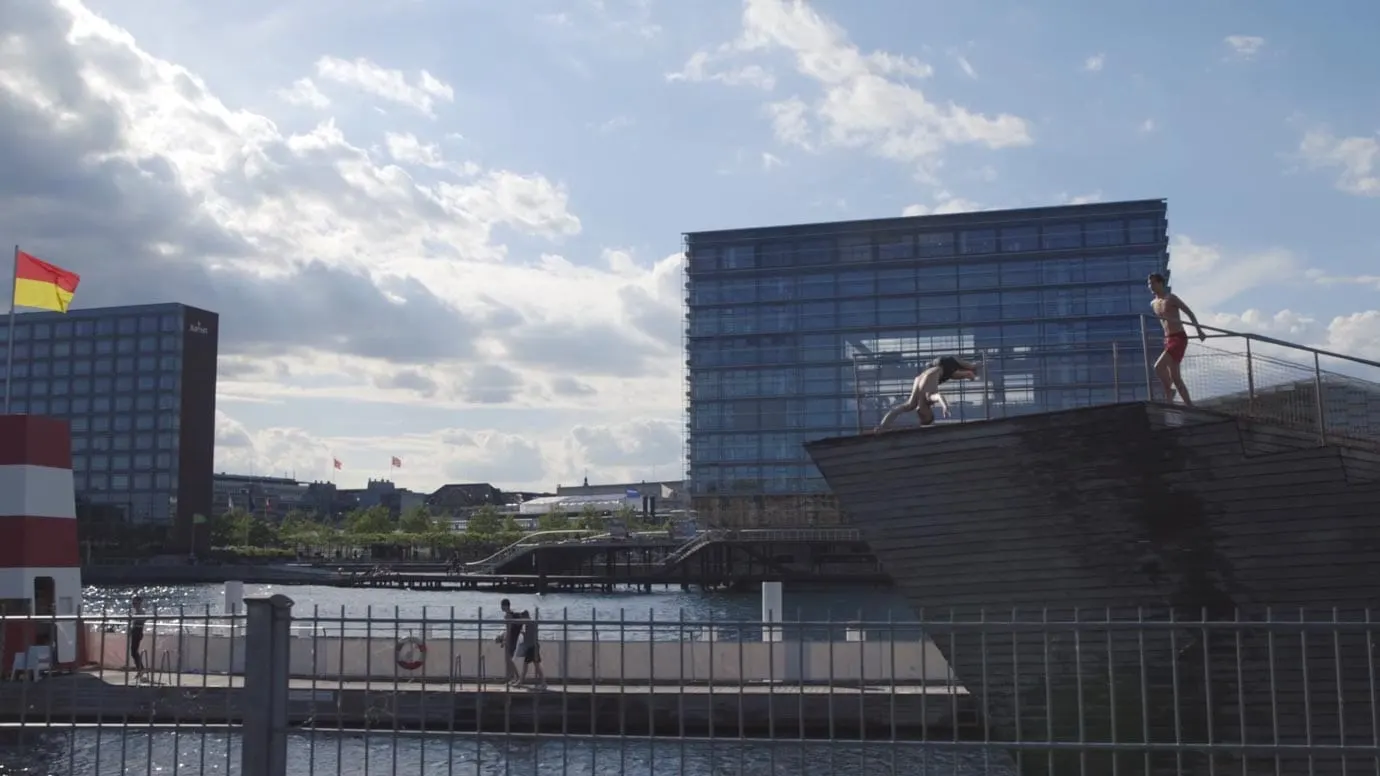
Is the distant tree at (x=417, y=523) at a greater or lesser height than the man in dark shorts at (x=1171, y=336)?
lesser

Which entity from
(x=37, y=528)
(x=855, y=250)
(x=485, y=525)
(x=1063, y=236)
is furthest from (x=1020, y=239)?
(x=37, y=528)

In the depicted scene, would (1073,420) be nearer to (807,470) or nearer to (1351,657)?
(1351,657)

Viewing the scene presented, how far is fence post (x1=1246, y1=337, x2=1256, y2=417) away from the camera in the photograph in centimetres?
1333

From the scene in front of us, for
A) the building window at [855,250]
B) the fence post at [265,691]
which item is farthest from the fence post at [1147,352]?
the building window at [855,250]

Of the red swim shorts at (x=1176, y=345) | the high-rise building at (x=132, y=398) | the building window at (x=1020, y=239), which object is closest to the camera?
the red swim shorts at (x=1176, y=345)

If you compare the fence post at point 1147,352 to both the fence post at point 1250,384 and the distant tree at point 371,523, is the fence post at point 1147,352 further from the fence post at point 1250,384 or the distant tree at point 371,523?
the distant tree at point 371,523

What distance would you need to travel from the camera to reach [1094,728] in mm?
13773

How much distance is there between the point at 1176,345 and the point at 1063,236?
79.6 meters

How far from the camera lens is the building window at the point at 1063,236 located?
292 feet

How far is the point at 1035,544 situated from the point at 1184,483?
1.67m

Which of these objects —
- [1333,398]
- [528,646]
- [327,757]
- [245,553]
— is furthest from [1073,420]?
[245,553]

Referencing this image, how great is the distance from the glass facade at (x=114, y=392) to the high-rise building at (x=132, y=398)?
10 cm

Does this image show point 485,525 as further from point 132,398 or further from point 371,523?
point 132,398

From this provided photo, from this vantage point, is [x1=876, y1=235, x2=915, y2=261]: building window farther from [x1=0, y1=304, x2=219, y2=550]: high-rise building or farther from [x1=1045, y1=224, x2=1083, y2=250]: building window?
[x1=0, y1=304, x2=219, y2=550]: high-rise building
